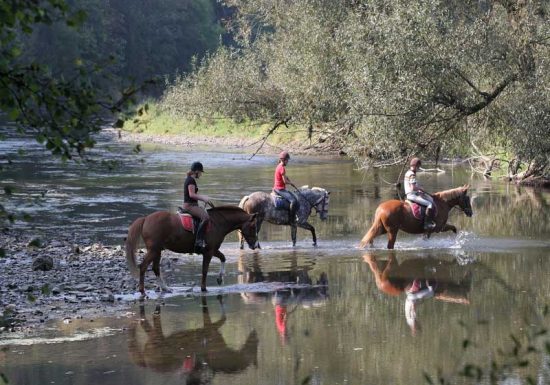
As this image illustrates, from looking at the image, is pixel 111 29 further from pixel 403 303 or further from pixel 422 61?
pixel 403 303

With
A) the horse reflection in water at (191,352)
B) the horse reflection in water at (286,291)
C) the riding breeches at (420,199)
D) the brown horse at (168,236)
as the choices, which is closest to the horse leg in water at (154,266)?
the brown horse at (168,236)

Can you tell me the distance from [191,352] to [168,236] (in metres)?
4.55

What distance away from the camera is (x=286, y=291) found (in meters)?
17.9

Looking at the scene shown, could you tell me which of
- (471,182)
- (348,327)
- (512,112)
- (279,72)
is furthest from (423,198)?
(279,72)

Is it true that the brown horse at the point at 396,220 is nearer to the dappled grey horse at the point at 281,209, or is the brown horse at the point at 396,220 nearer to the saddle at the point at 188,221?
the dappled grey horse at the point at 281,209

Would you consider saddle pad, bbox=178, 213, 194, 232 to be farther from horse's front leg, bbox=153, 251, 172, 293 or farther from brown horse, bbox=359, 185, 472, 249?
brown horse, bbox=359, 185, 472, 249

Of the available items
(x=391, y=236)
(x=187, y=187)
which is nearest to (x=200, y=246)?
(x=187, y=187)

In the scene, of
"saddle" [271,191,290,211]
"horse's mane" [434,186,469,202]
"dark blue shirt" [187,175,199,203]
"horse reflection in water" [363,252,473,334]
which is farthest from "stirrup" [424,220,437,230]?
"dark blue shirt" [187,175,199,203]

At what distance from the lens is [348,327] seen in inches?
590

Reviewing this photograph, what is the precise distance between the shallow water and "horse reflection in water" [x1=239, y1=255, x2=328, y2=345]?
31 mm

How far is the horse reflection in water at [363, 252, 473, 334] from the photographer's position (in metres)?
17.3

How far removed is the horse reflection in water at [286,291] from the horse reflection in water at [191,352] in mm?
910

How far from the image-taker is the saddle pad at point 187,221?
17875 millimetres

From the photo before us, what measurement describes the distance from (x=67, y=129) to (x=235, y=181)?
34.0m
